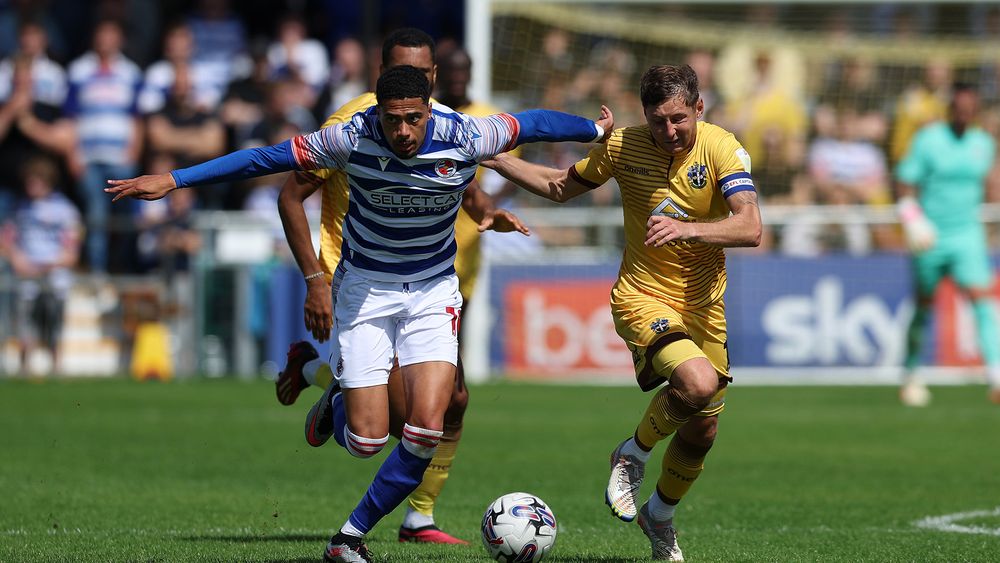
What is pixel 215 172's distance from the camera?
21.7 feet

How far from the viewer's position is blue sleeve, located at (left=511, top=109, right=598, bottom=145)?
23.2 ft

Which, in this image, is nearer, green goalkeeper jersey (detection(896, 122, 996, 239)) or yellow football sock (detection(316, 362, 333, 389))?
yellow football sock (detection(316, 362, 333, 389))

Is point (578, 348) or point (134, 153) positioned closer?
point (578, 348)

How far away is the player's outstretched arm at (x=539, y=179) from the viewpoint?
7.50 meters

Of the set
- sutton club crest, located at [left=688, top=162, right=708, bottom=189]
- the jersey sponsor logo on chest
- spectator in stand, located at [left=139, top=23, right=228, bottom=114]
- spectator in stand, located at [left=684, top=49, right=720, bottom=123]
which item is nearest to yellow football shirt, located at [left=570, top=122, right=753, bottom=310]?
sutton club crest, located at [left=688, top=162, right=708, bottom=189]

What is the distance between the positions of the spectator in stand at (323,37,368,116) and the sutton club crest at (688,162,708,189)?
1315 cm

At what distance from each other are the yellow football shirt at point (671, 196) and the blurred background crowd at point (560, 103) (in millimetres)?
11071

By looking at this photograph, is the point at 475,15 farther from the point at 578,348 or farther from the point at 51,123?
the point at 51,123

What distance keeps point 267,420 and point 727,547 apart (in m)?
7.14

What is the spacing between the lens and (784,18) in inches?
772

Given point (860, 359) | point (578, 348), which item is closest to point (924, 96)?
point (860, 359)

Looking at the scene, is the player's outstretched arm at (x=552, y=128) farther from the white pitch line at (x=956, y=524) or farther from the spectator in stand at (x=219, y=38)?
the spectator in stand at (x=219, y=38)

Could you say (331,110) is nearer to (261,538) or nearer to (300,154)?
(261,538)

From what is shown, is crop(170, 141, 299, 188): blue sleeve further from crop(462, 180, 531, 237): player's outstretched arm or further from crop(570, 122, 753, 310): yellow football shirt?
crop(570, 122, 753, 310): yellow football shirt
